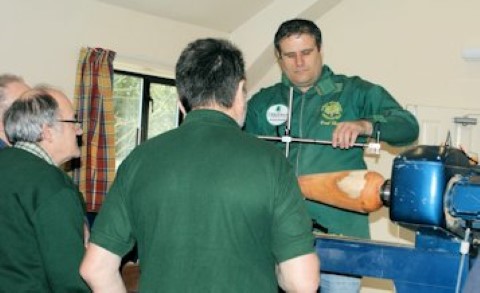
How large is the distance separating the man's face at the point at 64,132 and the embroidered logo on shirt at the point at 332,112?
35.2 inches

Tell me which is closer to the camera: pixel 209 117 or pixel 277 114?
pixel 209 117

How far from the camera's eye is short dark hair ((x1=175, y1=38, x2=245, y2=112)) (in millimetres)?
1392

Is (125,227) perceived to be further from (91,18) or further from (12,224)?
(91,18)

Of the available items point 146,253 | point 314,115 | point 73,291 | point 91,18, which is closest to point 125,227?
point 146,253

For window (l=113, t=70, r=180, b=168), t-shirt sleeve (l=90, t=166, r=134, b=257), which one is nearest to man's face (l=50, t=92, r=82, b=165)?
t-shirt sleeve (l=90, t=166, r=134, b=257)

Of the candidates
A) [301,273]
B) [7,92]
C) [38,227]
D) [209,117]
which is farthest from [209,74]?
[7,92]

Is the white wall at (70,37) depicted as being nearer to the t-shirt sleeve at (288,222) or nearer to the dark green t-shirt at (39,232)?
the dark green t-shirt at (39,232)

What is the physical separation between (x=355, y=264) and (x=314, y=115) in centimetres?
91

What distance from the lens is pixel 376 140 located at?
1.92 metres

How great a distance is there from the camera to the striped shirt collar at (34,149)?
1887 mm

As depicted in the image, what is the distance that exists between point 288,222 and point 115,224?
41 cm

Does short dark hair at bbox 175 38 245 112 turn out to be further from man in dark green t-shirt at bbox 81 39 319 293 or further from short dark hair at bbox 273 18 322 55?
short dark hair at bbox 273 18 322 55

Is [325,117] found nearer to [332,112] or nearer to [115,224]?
[332,112]

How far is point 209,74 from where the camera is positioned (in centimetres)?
139
